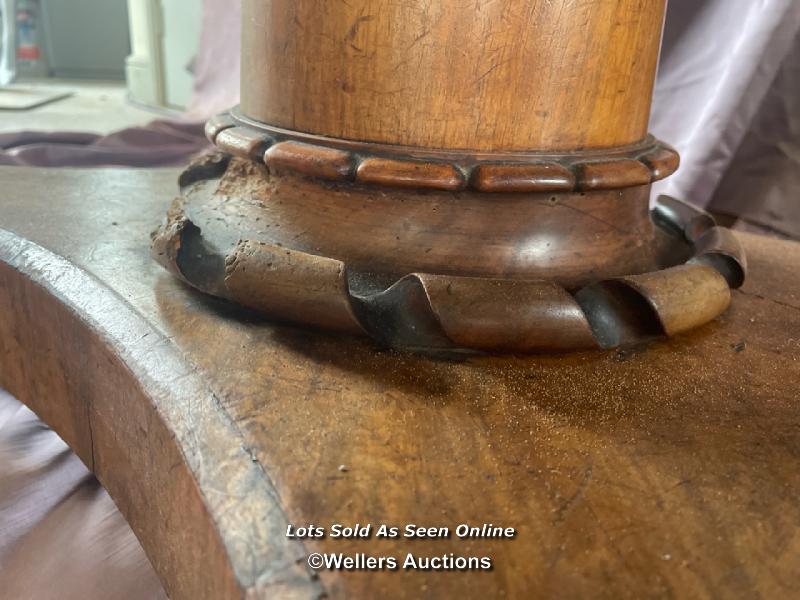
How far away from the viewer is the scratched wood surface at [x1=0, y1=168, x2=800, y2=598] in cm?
36

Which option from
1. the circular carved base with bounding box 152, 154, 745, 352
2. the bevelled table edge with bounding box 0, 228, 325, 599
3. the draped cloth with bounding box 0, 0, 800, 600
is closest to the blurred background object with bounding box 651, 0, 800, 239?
the draped cloth with bounding box 0, 0, 800, 600

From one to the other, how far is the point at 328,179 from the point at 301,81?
0.08 metres

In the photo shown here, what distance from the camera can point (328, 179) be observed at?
596mm

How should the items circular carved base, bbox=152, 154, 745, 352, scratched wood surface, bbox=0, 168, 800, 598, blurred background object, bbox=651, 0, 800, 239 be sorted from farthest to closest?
blurred background object, bbox=651, 0, 800, 239 → circular carved base, bbox=152, 154, 745, 352 → scratched wood surface, bbox=0, 168, 800, 598

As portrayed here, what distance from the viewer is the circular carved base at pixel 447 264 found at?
0.53 m

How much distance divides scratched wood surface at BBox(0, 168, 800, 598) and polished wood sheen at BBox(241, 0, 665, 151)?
0.17m

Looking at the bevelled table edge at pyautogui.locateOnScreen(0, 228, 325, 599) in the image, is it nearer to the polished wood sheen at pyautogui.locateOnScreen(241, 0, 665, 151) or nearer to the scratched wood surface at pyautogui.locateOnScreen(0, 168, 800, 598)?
the scratched wood surface at pyautogui.locateOnScreen(0, 168, 800, 598)

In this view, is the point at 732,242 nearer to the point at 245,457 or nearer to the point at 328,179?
the point at 328,179

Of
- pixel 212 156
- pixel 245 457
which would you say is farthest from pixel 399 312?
pixel 212 156

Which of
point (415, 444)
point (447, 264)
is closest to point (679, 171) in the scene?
point (447, 264)

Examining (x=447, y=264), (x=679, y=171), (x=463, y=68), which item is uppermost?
(x=463, y=68)

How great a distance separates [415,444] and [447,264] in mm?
192

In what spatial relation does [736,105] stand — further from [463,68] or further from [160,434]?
[160,434]

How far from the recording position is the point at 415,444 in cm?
43
